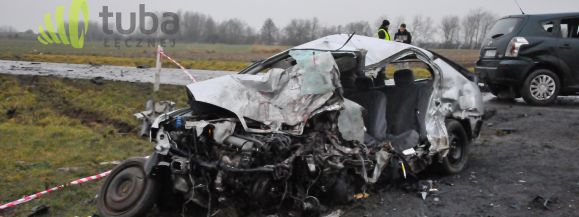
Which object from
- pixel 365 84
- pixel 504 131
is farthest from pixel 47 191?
pixel 504 131

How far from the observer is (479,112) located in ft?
23.0

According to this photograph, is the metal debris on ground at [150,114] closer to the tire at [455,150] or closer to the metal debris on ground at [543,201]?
the tire at [455,150]

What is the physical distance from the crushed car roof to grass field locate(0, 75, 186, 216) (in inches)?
114

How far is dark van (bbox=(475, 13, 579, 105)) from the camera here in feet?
34.3

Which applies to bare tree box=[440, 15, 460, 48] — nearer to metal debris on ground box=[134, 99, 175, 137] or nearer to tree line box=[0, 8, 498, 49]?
tree line box=[0, 8, 498, 49]

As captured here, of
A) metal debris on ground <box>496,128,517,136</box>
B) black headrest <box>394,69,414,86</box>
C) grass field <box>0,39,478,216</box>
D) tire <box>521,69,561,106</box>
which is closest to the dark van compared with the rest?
tire <box>521,69,561,106</box>

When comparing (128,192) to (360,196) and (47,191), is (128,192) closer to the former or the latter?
(47,191)

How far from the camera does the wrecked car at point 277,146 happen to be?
16.0ft

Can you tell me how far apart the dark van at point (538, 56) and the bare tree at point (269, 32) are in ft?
153

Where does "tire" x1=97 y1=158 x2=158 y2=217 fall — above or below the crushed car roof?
below

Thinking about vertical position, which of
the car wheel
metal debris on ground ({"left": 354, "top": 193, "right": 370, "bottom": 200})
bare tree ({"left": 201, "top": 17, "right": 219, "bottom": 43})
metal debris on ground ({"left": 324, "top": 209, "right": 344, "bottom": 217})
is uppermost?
bare tree ({"left": 201, "top": 17, "right": 219, "bottom": 43})

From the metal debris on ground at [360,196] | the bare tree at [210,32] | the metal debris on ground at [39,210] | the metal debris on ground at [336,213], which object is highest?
the bare tree at [210,32]

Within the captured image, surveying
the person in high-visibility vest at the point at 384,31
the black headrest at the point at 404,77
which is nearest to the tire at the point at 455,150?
the black headrest at the point at 404,77

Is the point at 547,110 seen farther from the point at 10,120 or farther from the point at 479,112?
the point at 10,120
